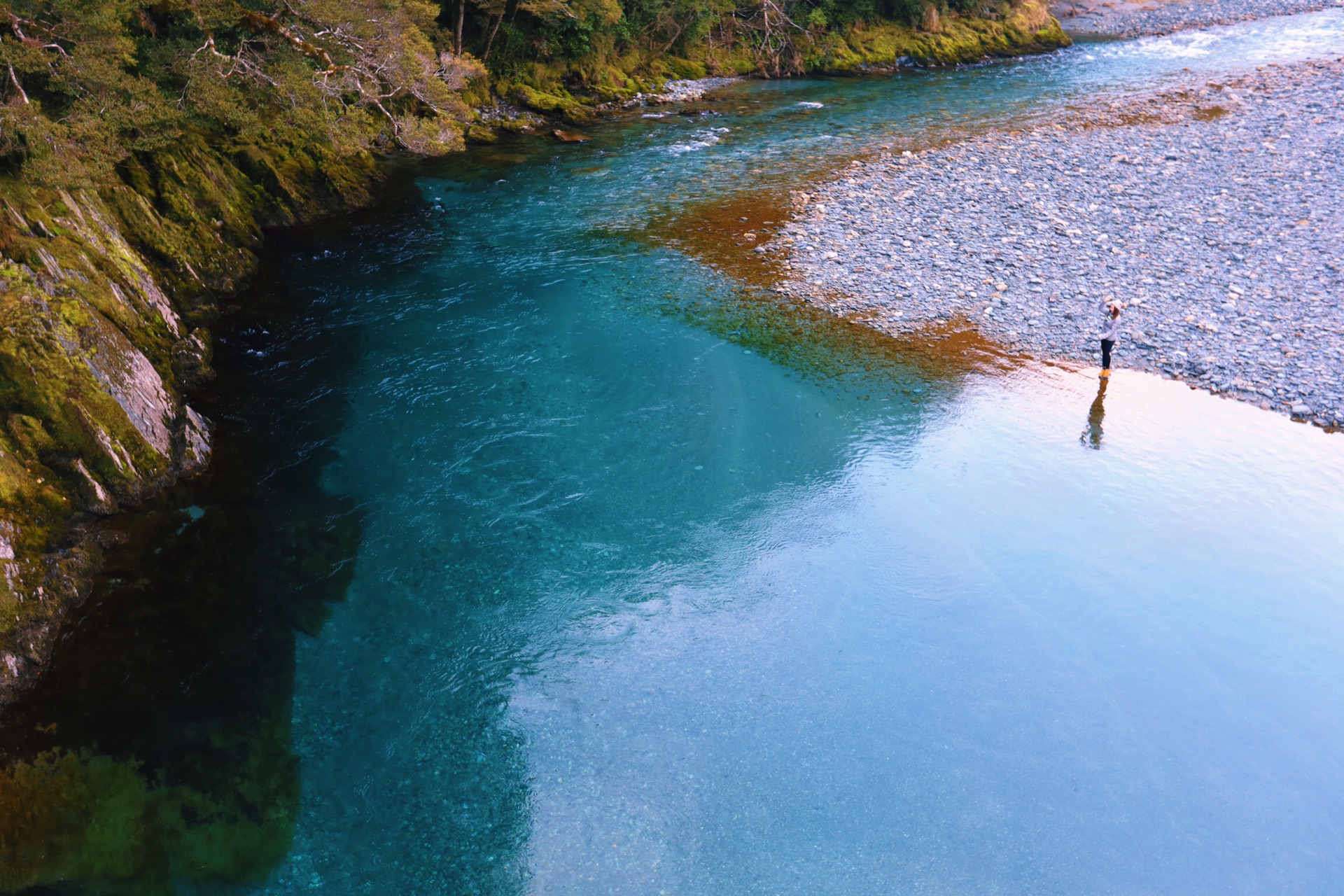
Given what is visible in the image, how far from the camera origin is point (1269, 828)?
8.41m

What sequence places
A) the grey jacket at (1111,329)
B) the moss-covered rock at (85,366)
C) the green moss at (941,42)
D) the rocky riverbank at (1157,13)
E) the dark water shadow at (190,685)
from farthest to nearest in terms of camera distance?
1. the rocky riverbank at (1157,13)
2. the green moss at (941,42)
3. the grey jacket at (1111,329)
4. the moss-covered rock at (85,366)
5. the dark water shadow at (190,685)

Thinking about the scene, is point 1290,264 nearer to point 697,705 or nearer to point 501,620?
point 697,705

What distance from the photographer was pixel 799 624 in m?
10.7

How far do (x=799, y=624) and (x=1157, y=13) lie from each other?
5151 cm

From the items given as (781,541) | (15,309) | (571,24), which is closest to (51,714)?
(15,309)

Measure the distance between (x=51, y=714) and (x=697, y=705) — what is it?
7.34 meters

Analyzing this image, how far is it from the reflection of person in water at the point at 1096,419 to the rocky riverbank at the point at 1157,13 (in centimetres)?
3846

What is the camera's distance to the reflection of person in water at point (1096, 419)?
13492 mm

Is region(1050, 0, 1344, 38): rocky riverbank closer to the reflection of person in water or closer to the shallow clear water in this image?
the reflection of person in water

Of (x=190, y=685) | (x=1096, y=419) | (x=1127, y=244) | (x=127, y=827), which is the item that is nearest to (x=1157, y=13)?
(x=1127, y=244)

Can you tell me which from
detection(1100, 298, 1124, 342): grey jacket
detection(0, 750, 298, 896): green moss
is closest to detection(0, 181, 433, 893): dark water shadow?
detection(0, 750, 298, 896): green moss

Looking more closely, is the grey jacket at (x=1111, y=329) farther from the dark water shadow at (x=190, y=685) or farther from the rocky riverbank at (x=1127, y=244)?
the dark water shadow at (x=190, y=685)

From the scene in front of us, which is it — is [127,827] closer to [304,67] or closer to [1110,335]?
[1110,335]

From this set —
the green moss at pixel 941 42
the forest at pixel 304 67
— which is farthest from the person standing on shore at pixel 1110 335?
the green moss at pixel 941 42
